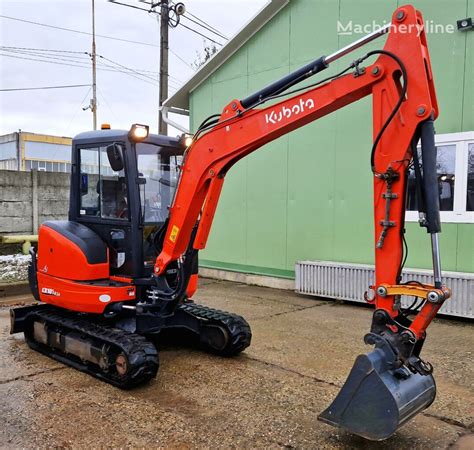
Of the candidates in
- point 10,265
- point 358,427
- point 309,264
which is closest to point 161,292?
point 358,427

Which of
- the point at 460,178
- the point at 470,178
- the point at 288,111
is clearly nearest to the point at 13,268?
the point at 288,111

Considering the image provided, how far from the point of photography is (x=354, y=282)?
7.73 meters

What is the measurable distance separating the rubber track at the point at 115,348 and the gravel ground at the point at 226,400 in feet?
0.29

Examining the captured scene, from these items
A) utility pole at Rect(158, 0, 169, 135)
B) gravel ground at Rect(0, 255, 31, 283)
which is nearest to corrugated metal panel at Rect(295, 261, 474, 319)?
gravel ground at Rect(0, 255, 31, 283)

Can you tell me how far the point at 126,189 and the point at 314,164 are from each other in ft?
15.3

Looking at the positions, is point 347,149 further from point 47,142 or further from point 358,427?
point 47,142

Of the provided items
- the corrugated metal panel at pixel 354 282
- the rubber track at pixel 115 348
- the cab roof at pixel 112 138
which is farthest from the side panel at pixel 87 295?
the corrugated metal panel at pixel 354 282

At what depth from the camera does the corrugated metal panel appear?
666 centimetres

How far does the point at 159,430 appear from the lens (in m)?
3.49

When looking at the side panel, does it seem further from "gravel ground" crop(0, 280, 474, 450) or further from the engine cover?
"gravel ground" crop(0, 280, 474, 450)

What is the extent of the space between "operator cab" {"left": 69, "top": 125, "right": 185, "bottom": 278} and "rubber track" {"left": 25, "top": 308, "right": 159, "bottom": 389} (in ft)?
2.07

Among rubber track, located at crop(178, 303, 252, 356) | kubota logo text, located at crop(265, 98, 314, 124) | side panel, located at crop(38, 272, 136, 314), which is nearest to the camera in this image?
kubota logo text, located at crop(265, 98, 314, 124)

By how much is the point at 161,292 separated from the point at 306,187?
4680 millimetres

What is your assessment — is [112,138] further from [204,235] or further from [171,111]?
[171,111]
